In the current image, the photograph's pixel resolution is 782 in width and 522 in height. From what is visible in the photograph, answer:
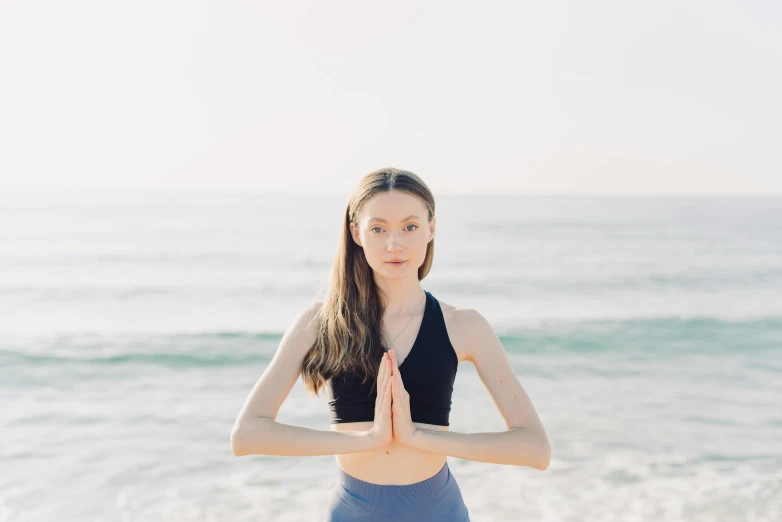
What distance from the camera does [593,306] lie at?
17.3 m

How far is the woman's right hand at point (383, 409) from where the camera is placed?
7.86 feet

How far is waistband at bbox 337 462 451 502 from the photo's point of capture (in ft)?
8.59

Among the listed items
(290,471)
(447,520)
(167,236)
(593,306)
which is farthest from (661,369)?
(167,236)

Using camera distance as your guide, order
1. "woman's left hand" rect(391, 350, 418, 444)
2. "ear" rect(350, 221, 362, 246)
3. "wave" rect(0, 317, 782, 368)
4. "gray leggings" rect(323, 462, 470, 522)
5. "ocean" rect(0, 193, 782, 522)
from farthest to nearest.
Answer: "wave" rect(0, 317, 782, 368), "ocean" rect(0, 193, 782, 522), "ear" rect(350, 221, 362, 246), "gray leggings" rect(323, 462, 470, 522), "woman's left hand" rect(391, 350, 418, 444)

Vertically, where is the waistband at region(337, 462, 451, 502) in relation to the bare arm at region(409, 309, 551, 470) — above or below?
below

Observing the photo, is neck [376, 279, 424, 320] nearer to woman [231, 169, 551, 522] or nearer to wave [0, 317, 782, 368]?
woman [231, 169, 551, 522]

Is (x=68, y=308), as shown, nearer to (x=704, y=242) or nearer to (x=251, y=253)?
(x=251, y=253)

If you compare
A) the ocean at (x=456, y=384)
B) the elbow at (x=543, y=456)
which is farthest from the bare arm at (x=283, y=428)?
the elbow at (x=543, y=456)

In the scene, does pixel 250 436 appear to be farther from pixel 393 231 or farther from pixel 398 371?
pixel 393 231

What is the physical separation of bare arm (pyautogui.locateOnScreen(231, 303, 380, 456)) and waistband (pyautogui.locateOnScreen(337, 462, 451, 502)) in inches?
10.7

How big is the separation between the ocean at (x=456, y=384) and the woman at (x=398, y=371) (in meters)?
0.37

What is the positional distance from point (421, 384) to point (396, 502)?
473mm

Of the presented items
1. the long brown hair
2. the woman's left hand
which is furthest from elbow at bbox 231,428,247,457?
the woman's left hand

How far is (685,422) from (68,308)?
48.6 ft
